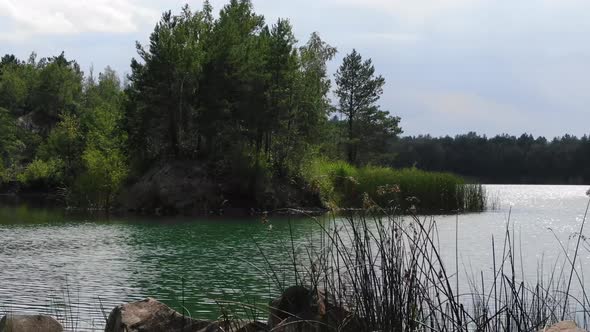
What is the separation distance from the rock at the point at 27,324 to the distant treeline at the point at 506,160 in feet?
304

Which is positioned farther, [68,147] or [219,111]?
[68,147]

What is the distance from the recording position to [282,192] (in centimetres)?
4147

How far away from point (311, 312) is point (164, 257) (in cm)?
1333

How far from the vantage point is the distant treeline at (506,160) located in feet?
334

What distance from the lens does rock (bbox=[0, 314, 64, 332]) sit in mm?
7027

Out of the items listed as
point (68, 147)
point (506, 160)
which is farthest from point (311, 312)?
point (506, 160)

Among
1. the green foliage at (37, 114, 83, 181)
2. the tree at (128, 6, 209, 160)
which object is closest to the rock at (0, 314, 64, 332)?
the tree at (128, 6, 209, 160)

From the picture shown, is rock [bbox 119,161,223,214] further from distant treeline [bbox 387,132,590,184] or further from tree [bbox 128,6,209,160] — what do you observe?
distant treeline [bbox 387,132,590,184]

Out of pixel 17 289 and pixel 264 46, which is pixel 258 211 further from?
pixel 17 289

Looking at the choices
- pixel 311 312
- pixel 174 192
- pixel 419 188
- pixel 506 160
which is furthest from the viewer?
pixel 506 160

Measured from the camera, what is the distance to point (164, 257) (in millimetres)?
19219

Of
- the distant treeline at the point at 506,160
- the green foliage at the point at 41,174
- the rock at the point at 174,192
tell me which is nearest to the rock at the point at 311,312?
the rock at the point at 174,192

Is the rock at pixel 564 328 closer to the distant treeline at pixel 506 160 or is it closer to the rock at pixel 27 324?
A: the rock at pixel 27 324

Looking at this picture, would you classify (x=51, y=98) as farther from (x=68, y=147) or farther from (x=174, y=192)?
(x=174, y=192)
